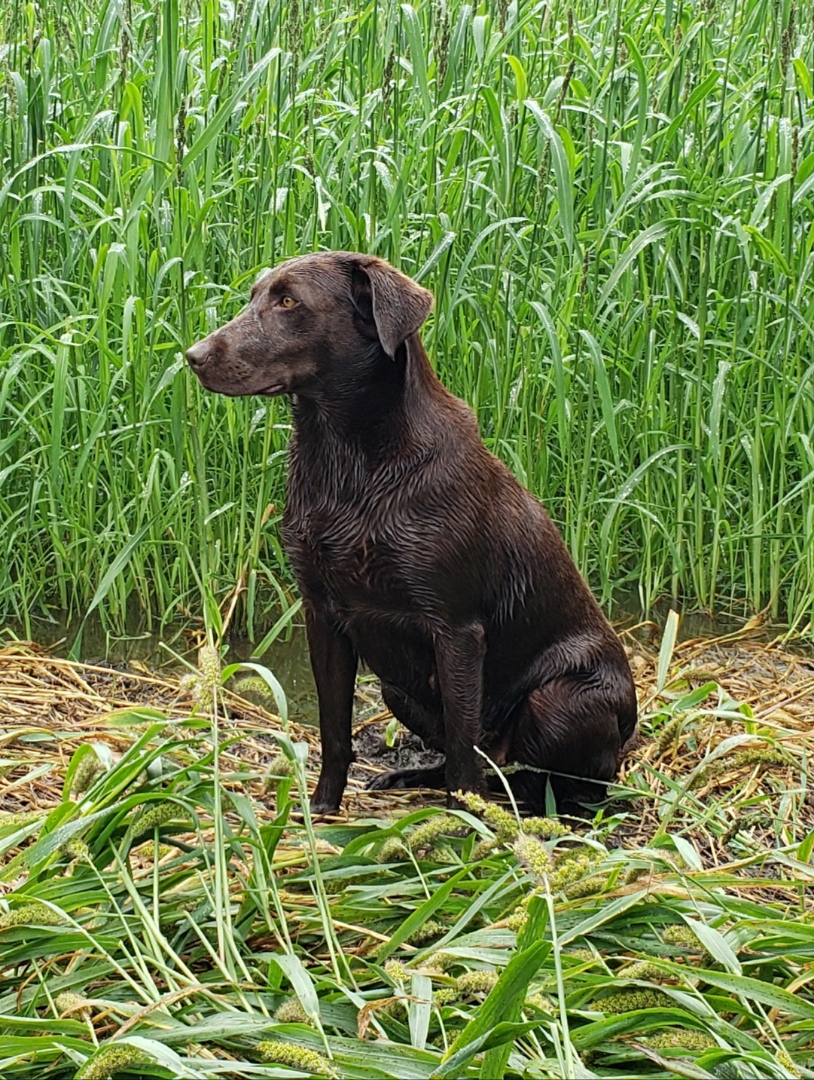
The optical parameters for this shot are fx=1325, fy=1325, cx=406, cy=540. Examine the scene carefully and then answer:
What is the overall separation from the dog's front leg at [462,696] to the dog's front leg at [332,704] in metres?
0.23

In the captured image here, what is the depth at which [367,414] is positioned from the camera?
2.79 metres

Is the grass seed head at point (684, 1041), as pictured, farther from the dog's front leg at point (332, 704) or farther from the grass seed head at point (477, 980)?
the dog's front leg at point (332, 704)

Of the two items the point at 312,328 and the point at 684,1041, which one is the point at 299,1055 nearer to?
the point at 684,1041

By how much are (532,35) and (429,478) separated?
2115 millimetres

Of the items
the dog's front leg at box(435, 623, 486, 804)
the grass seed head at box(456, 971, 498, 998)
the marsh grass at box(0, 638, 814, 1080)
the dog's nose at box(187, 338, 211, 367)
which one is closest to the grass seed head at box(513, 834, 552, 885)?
the marsh grass at box(0, 638, 814, 1080)

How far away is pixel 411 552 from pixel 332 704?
0.45 m

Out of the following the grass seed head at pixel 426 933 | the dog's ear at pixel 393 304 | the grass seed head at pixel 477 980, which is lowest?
the grass seed head at pixel 426 933

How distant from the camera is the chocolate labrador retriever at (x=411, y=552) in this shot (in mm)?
2734

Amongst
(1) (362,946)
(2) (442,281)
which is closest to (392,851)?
(1) (362,946)

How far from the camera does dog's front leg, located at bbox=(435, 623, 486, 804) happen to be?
2826 mm

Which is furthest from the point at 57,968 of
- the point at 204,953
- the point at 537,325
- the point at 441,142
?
the point at 441,142

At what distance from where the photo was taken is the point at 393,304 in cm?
268

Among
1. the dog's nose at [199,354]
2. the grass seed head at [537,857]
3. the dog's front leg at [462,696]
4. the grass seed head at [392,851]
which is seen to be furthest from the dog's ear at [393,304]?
the grass seed head at [537,857]

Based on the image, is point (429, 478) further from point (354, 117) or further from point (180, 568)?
point (354, 117)
